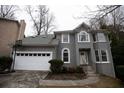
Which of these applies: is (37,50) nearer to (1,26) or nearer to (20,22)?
(1,26)

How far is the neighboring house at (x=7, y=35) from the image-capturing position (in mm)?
11391

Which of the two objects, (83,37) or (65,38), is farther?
(65,38)

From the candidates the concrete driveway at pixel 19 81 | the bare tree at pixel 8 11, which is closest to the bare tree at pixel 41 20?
the bare tree at pixel 8 11

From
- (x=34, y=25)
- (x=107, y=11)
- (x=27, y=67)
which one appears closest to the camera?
(x=107, y=11)

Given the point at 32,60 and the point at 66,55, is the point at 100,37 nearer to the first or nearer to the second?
the point at 66,55

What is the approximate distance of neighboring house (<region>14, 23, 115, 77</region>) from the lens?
1061 cm

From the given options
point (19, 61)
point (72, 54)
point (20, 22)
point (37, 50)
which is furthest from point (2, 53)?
point (72, 54)

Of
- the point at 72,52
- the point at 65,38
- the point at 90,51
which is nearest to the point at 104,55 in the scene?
the point at 90,51

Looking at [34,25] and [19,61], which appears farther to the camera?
[34,25]

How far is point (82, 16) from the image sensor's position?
6195 millimetres

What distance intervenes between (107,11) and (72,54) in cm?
664

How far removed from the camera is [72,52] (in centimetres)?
1137

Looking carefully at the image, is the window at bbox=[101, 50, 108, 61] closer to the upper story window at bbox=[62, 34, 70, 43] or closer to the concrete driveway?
the upper story window at bbox=[62, 34, 70, 43]

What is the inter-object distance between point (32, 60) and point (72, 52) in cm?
456
